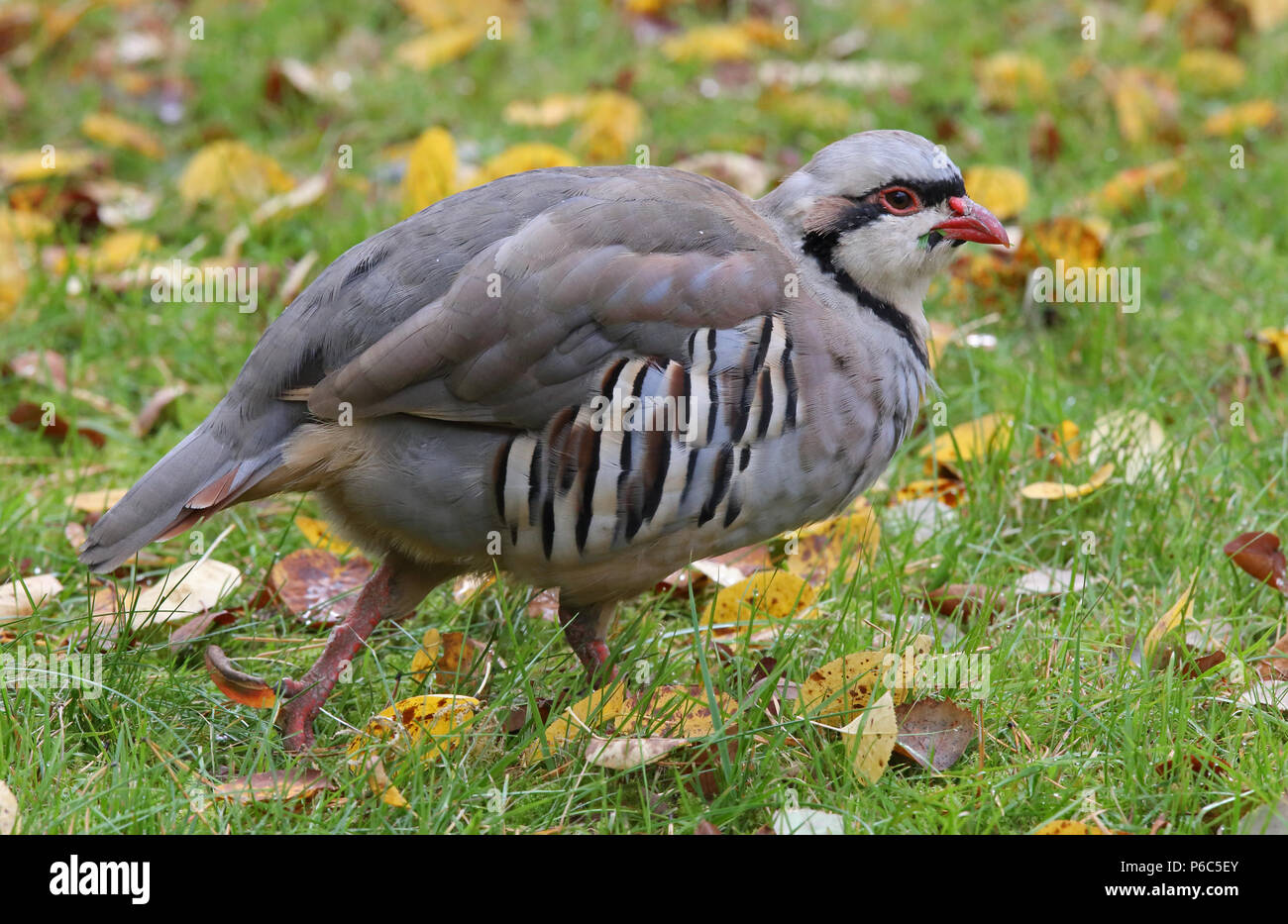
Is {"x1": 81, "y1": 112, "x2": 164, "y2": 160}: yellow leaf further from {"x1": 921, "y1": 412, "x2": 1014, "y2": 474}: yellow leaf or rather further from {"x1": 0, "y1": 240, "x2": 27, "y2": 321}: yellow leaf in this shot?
{"x1": 921, "y1": 412, "x2": 1014, "y2": 474}: yellow leaf

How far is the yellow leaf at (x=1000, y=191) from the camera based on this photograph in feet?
19.7

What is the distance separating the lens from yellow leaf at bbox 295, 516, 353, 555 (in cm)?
443

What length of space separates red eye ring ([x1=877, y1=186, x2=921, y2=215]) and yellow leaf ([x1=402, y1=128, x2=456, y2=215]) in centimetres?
254

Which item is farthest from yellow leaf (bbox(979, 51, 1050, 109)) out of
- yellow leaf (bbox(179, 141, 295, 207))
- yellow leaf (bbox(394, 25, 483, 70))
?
yellow leaf (bbox(179, 141, 295, 207))

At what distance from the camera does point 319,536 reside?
4.47 m

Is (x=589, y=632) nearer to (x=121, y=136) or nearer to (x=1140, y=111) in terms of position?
(x=121, y=136)

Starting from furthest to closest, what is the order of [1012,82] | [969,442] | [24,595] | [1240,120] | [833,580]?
[1012,82], [1240,120], [969,442], [833,580], [24,595]

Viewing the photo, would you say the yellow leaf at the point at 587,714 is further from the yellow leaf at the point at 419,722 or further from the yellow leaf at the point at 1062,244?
the yellow leaf at the point at 1062,244

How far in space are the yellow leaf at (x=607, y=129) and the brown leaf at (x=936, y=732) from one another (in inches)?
147

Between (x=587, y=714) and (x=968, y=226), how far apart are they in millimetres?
1522

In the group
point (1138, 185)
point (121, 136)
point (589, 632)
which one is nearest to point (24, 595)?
point (589, 632)

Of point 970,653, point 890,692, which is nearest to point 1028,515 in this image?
point 970,653

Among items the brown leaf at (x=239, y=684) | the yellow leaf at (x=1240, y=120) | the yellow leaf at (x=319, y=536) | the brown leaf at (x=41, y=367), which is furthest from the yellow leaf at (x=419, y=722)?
the yellow leaf at (x=1240, y=120)
